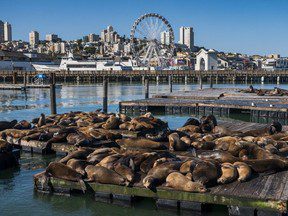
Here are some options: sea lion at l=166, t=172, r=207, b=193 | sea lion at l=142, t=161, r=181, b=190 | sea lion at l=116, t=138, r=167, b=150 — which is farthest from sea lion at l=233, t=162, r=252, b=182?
sea lion at l=116, t=138, r=167, b=150

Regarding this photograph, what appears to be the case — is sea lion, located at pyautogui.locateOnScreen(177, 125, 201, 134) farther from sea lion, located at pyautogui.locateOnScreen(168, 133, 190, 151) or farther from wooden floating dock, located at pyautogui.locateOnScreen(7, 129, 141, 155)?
sea lion, located at pyautogui.locateOnScreen(168, 133, 190, 151)

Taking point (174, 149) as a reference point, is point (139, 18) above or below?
above

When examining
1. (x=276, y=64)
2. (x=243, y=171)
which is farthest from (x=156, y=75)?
(x=276, y=64)

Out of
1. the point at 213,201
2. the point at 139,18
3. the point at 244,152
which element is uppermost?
the point at 139,18

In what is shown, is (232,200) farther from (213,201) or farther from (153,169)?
(153,169)

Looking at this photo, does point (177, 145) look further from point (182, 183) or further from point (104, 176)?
point (182, 183)

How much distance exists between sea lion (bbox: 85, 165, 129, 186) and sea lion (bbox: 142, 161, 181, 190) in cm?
45

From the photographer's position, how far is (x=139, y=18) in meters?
66.2

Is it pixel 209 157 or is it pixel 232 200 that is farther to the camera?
pixel 209 157

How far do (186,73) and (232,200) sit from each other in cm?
6385

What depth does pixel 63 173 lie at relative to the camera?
8461 millimetres

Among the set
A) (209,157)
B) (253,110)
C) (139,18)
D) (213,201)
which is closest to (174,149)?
(209,157)

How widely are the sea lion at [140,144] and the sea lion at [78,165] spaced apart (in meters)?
2.23

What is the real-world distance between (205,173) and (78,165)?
2598mm
